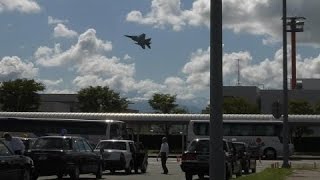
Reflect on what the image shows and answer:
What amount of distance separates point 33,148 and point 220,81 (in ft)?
42.1

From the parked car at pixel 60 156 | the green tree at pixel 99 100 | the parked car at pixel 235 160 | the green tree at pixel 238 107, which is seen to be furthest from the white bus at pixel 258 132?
the green tree at pixel 99 100

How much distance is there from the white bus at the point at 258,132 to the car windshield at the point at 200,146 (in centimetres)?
2855

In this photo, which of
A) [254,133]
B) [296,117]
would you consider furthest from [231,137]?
[296,117]

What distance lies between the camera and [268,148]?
54.0 meters

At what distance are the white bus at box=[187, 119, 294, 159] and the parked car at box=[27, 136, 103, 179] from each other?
30.6 meters

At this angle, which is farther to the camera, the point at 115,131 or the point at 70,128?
the point at 70,128

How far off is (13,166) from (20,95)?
244 feet

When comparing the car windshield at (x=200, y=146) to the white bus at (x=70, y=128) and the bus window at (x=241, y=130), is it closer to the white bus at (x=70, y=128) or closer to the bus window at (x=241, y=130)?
the white bus at (x=70, y=128)

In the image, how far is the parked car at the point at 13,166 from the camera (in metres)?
16.8

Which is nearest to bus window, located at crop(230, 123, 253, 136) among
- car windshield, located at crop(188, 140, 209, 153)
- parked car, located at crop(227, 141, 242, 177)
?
parked car, located at crop(227, 141, 242, 177)

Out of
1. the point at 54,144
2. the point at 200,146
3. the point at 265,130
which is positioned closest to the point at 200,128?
the point at 265,130

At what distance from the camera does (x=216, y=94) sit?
35.2ft

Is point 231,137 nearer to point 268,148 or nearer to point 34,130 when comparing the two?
point 268,148

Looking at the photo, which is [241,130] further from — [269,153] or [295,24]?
[295,24]
